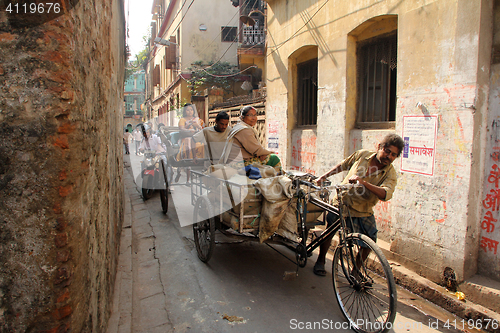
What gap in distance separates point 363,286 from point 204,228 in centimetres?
218

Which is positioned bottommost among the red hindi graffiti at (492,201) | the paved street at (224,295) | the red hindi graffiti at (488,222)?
the paved street at (224,295)

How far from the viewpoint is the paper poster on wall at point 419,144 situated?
423cm

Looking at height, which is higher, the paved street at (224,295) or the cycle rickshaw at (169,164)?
the cycle rickshaw at (169,164)

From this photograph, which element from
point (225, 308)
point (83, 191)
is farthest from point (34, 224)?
point (225, 308)

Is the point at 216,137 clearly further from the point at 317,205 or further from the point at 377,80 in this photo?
the point at 377,80

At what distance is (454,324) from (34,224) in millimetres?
3924

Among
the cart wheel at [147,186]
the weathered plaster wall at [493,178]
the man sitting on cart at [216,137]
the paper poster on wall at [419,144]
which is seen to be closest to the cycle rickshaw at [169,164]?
the cart wheel at [147,186]

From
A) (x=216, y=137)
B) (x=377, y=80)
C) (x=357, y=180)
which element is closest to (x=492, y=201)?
(x=357, y=180)

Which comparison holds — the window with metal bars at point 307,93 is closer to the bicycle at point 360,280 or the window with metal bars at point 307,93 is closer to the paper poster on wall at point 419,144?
the paper poster on wall at point 419,144

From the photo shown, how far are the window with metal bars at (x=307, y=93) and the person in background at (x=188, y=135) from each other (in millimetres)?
2504

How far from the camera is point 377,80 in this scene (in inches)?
225

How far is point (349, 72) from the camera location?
5961 mm

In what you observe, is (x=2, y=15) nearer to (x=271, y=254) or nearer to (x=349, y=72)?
(x=271, y=254)

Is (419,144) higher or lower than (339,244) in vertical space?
higher
